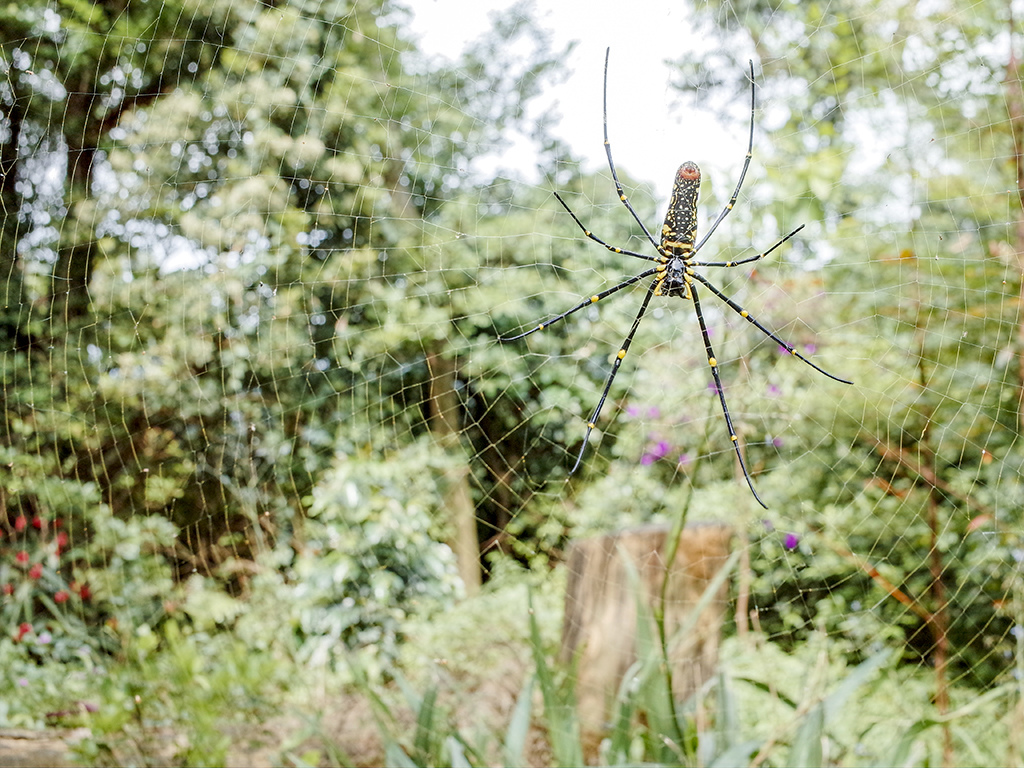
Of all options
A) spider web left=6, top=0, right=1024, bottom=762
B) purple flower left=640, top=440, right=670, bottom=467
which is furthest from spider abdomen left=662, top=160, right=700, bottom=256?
purple flower left=640, top=440, right=670, bottom=467

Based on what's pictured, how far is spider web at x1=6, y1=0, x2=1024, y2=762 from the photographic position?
1.96m

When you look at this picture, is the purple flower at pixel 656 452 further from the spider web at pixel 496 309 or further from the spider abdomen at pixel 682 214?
the spider abdomen at pixel 682 214

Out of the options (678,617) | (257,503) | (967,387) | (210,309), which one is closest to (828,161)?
(967,387)

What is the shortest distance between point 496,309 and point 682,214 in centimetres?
101

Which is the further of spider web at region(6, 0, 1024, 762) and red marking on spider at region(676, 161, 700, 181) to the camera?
spider web at region(6, 0, 1024, 762)

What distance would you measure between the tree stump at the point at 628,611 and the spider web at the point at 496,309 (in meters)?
0.24

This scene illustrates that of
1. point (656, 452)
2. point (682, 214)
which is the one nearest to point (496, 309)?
point (656, 452)

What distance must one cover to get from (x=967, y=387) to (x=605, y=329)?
1.25m

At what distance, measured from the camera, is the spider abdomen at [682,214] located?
1494mm

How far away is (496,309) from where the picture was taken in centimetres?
248

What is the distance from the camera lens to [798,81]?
2061 millimetres

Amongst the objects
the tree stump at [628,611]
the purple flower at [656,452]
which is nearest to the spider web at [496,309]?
the purple flower at [656,452]

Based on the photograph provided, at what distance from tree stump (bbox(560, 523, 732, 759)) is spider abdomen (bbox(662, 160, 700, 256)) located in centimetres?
95

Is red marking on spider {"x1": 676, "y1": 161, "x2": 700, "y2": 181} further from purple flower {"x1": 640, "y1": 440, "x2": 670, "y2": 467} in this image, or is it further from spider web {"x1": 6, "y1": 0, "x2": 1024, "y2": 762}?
purple flower {"x1": 640, "y1": 440, "x2": 670, "y2": 467}
